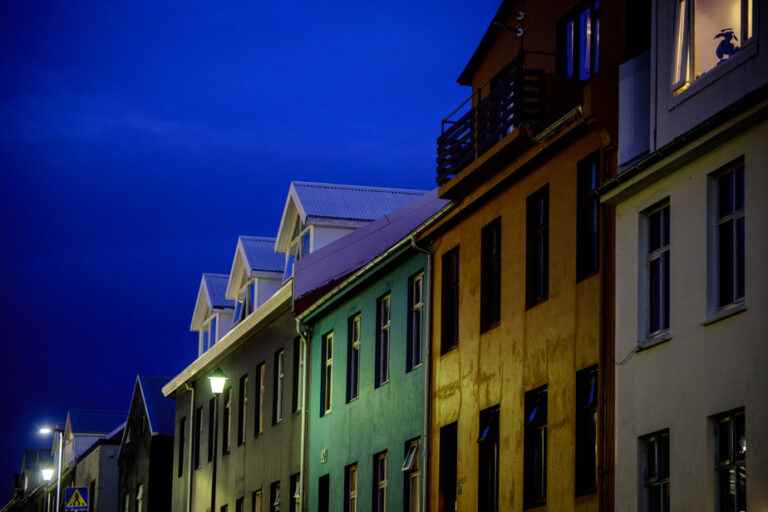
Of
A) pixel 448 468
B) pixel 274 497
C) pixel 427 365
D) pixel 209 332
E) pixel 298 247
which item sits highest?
pixel 298 247

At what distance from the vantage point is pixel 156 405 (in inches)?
2552

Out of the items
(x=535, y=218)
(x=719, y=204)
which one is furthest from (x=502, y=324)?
(x=719, y=204)

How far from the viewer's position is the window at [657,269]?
956 inches

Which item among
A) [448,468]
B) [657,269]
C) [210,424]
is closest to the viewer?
[657,269]

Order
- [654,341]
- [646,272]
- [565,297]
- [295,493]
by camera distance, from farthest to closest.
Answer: [295,493] → [565,297] → [646,272] → [654,341]

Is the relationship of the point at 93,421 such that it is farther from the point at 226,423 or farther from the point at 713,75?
the point at 713,75

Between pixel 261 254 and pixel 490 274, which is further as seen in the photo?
pixel 261 254

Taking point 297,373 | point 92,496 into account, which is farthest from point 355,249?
point 92,496

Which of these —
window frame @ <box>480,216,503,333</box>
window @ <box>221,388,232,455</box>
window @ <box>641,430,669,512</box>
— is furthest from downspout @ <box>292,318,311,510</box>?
window @ <box>641,430,669,512</box>

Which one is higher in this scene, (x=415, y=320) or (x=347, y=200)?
(x=347, y=200)

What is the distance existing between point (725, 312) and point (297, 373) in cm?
2399

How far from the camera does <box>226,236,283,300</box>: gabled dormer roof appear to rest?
5291cm

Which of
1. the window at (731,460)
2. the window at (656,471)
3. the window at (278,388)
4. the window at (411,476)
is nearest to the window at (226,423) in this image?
the window at (278,388)

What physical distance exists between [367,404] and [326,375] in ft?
13.5
